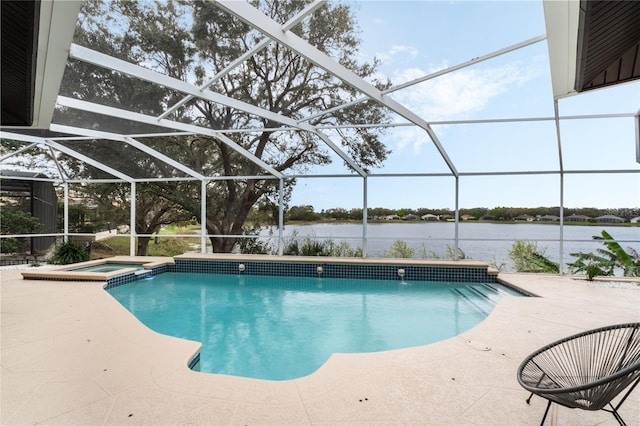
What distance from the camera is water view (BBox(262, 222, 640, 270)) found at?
9133 millimetres

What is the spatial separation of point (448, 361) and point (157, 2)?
5.64 m

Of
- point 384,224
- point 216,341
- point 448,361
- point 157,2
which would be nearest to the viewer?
point 448,361

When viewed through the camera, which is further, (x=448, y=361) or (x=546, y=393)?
(x=448, y=361)

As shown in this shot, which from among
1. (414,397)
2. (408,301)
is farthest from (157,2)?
(408,301)

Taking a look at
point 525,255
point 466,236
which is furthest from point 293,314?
point 525,255

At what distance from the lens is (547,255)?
9.55m

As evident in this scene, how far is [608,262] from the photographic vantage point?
25.8 feet

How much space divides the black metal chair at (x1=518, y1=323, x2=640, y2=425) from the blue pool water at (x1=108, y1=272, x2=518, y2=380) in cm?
232

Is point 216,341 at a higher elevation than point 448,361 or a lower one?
lower

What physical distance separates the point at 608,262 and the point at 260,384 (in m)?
9.16

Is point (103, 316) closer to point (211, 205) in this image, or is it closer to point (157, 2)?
point (157, 2)

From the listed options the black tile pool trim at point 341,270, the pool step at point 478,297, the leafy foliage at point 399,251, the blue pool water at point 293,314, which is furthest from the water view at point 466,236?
the blue pool water at point 293,314

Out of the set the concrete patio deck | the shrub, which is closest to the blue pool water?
the concrete patio deck

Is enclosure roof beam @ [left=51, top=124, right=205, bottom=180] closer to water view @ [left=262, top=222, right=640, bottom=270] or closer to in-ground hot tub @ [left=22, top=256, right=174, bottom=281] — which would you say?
in-ground hot tub @ [left=22, top=256, right=174, bottom=281]
